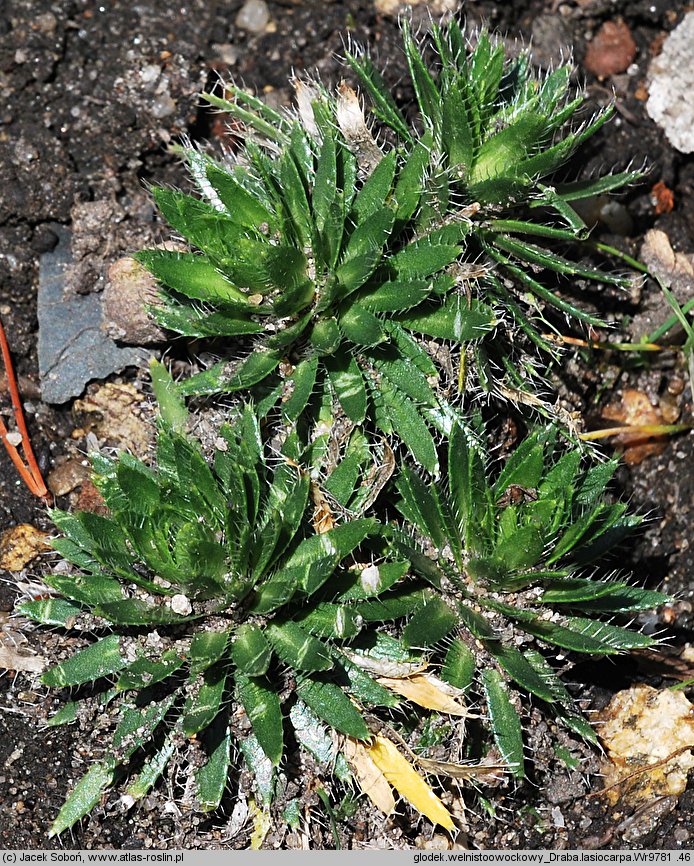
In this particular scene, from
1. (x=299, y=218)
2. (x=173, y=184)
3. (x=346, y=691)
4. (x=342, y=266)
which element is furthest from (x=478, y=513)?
(x=173, y=184)

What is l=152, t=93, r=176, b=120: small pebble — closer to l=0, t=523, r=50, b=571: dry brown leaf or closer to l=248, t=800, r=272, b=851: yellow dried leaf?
l=0, t=523, r=50, b=571: dry brown leaf

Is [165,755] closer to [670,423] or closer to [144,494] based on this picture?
[144,494]

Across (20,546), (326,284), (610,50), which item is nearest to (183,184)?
(326,284)

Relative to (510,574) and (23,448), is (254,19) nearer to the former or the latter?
(23,448)

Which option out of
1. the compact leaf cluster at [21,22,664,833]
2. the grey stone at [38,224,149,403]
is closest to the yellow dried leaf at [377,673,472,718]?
the compact leaf cluster at [21,22,664,833]

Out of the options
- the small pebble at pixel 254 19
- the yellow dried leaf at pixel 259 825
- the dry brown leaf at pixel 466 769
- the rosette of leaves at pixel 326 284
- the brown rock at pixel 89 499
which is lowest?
the yellow dried leaf at pixel 259 825

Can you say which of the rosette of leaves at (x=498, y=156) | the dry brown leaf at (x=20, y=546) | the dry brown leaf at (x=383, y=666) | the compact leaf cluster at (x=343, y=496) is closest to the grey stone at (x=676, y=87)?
the rosette of leaves at (x=498, y=156)

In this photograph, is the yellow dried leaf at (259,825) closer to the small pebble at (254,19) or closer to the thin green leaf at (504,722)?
the thin green leaf at (504,722)
